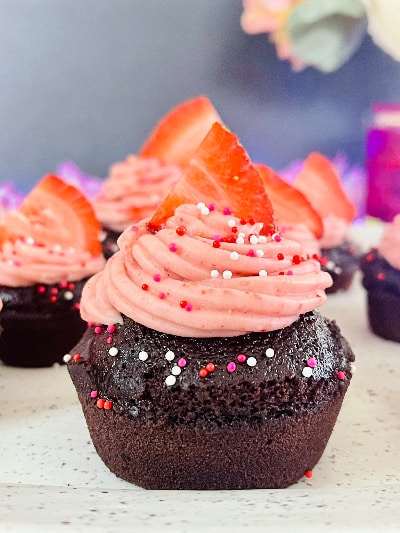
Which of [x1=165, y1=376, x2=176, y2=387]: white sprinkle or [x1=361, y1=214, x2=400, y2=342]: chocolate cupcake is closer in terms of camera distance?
[x1=165, y1=376, x2=176, y2=387]: white sprinkle

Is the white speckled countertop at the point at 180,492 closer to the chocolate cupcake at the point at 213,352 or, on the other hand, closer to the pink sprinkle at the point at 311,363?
the chocolate cupcake at the point at 213,352

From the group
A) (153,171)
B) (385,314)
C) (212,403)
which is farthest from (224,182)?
(153,171)

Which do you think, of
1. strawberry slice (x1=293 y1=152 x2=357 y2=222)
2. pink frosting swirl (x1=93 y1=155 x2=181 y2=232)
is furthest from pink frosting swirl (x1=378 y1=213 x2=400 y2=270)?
pink frosting swirl (x1=93 y1=155 x2=181 y2=232)

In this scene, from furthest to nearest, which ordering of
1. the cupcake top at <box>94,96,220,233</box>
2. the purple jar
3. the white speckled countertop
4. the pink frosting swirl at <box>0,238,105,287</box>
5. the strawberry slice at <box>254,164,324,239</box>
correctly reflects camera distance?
the cupcake top at <box>94,96,220,233</box> → the purple jar → the strawberry slice at <box>254,164,324,239</box> → the pink frosting swirl at <box>0,238,105,287</box> → the white speckled countertop

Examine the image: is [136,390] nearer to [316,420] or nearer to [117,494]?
[117,494]

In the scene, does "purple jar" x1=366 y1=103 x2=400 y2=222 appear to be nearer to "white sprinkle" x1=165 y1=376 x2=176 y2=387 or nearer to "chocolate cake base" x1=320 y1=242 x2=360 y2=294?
"chocolate cake base" x1=320 y1=242 x2=360 y2=294

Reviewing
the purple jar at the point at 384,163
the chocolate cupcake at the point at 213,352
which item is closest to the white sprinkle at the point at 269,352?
the chocolate cupcake at the point at 213,352
